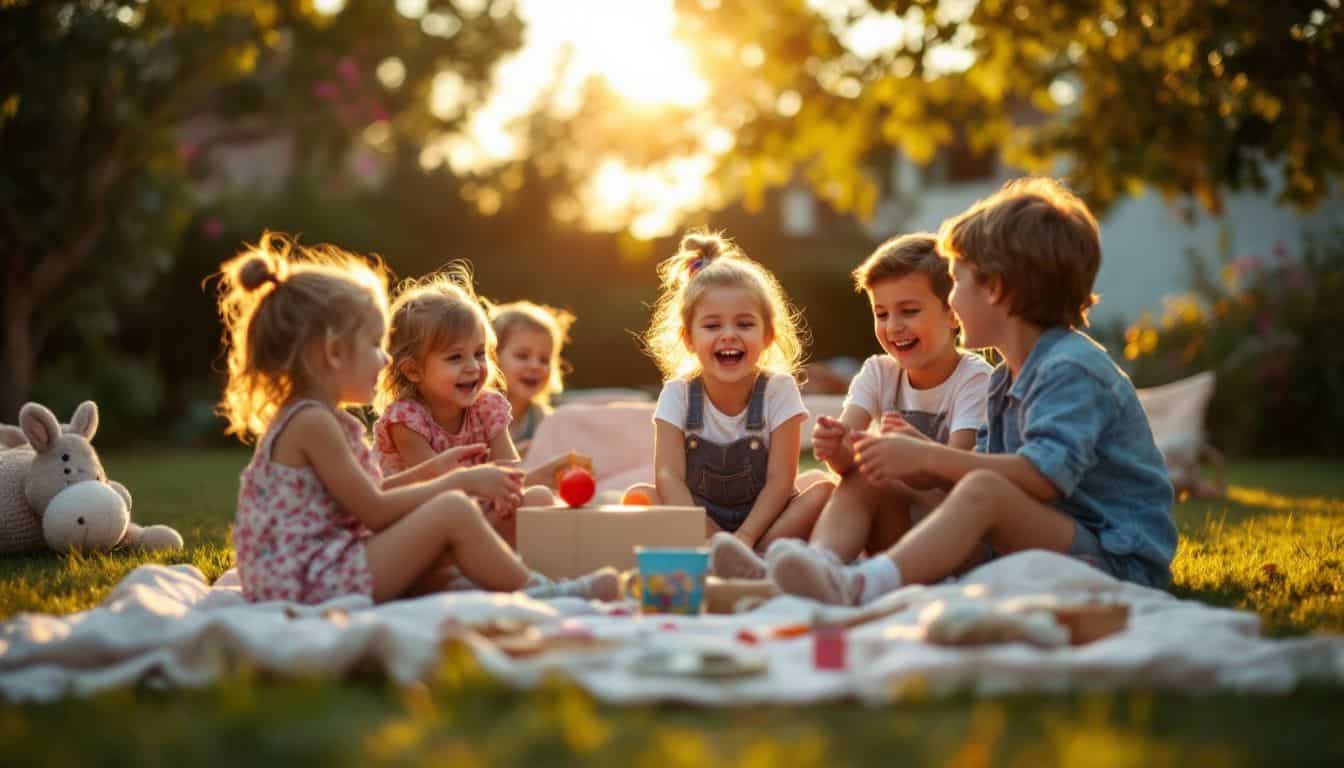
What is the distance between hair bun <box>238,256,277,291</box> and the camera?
398cm

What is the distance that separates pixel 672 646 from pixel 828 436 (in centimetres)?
144

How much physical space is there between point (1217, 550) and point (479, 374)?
9.49ft

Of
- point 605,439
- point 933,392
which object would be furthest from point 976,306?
point 605,439

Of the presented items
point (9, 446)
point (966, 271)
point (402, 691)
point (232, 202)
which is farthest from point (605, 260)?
point (402, 691)

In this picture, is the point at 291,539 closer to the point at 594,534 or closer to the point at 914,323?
the point at 594,534

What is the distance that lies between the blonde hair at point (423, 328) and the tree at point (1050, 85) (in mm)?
3202

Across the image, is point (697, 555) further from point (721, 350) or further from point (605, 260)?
point (605, 260)

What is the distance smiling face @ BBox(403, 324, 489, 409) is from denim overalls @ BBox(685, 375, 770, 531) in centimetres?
78

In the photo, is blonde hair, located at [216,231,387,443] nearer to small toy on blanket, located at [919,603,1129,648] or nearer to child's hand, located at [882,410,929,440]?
child's hand, located at [882,410,929,440]

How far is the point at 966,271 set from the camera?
14.3 feet

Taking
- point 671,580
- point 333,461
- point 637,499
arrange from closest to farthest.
A: point 671,580 → point 333,461 → point 637,499

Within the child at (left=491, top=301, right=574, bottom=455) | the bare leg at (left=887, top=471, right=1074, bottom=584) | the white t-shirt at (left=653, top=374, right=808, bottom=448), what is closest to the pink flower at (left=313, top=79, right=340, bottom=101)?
the child at (left=491, top=301, right=574, bottom=455)

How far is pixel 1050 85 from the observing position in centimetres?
1145

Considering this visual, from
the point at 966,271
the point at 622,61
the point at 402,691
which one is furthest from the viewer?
the point at 622,61
